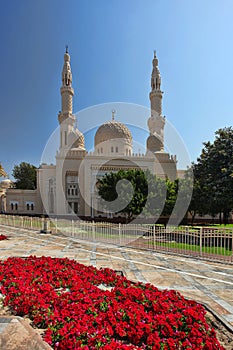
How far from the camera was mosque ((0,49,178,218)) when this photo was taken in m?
33.1

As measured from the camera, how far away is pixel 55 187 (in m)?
34.6

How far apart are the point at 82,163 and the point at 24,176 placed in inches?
846

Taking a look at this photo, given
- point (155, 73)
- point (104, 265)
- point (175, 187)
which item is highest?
point (155, 73)

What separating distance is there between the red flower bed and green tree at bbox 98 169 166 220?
48.5 ft

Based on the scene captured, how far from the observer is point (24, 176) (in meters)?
Result: 50.6

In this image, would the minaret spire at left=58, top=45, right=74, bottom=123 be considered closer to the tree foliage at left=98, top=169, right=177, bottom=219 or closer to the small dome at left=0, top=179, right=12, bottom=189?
the small dome at left=0, top=179, right=12, bottom=189

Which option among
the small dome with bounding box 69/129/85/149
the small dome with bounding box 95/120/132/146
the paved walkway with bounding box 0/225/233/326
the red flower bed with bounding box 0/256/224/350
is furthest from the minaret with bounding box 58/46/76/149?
the red flower bed with bounding box 0/256/224/350

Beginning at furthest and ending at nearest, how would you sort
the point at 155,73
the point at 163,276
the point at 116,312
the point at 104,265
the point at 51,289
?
the point at 155,73 < the point at 104,265 < the point at 163,276 < the point at 51,289 < the point at 116,312

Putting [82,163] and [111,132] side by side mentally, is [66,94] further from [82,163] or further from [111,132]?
[82,163]

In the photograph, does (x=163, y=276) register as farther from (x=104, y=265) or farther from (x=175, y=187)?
(x=175, y=187)

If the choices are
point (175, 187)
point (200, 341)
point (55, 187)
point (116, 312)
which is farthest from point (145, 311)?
point (55, 187)

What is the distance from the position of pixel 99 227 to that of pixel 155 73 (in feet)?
103

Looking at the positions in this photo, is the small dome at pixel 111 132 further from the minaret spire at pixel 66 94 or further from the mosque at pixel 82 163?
the minaret spire at pixel 66 94

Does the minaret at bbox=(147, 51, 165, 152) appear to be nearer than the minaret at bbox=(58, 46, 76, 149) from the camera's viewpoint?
No
